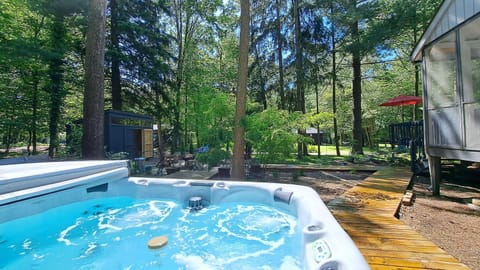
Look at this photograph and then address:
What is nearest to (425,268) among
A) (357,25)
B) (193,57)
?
(357,25)

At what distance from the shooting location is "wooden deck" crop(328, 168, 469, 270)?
223 centimetres

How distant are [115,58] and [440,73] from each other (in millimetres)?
11662

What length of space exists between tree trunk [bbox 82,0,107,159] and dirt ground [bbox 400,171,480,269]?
6613 mm

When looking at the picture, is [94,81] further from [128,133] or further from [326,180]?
[326,180]

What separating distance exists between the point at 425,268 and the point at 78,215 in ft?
14.6

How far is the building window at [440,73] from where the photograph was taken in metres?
5.39

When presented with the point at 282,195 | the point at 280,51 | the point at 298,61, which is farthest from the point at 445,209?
the point at 280,51

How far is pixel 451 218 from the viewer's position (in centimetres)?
398

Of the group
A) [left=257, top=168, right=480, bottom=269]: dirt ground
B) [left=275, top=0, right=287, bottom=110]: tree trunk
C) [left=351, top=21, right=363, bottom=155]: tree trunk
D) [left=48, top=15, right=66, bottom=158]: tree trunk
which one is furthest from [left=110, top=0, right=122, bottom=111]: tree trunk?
[left=351, top=21, right=363, bottom=155]: tree trunk

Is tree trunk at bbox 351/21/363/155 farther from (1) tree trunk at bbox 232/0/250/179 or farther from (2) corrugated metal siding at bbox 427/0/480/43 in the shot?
(1) tree trunk at bbox 232/0/250/179

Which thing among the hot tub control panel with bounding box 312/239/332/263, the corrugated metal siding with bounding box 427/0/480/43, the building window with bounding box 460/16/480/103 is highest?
the corrugated metal siding with bounding box 427/0/480/43

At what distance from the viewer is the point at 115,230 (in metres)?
3.56

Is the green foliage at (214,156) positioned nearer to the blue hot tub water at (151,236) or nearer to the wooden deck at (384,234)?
the blue hot tub water at (151,236)

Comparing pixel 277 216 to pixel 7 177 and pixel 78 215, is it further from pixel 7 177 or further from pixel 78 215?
pixel 7 177
